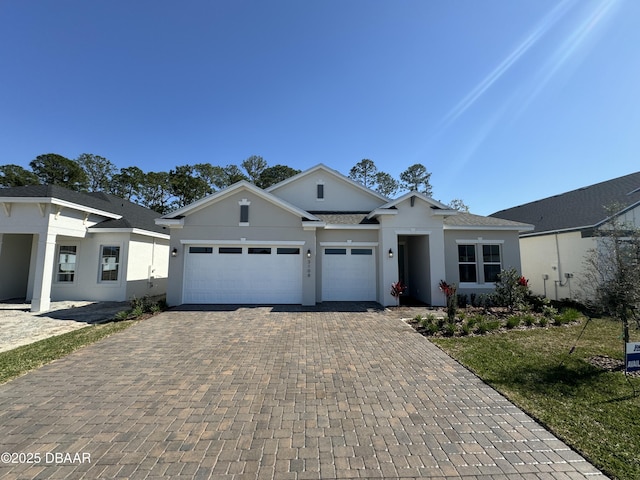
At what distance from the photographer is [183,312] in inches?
414

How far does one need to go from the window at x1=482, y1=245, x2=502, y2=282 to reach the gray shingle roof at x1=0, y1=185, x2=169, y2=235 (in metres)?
17.5

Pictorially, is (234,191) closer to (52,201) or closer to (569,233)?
(52,201)

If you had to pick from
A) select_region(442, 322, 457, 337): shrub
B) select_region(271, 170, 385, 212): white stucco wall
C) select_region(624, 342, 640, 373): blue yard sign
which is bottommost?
select_region(442, 322, 457, 337): shrub

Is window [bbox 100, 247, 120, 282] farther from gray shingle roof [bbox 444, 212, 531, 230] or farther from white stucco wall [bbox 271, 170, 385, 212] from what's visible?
gray shingle roof [bbox 444, 212, 531, 230]

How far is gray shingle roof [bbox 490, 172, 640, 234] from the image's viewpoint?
44.7 ft

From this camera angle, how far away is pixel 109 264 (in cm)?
1374

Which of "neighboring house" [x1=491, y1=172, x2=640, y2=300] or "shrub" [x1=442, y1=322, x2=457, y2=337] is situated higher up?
"neighboring house" [x1=491, y1=172, x2=640, y2=300]

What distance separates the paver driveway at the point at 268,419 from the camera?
2877 millimetres

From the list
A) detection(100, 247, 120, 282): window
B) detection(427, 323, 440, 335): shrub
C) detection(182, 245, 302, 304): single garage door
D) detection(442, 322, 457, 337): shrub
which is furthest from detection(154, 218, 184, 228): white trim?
detection(442, 322, 457, 337): shrub

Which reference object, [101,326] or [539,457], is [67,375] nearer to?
[101,326]

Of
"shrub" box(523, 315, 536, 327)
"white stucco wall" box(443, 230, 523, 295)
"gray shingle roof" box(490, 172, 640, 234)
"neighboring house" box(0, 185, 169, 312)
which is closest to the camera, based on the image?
"shrub" box(523, 315, 536, 327)

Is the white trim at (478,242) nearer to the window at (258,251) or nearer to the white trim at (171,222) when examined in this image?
the window at (258,251)

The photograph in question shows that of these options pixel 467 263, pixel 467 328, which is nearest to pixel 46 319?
pixel 467 328

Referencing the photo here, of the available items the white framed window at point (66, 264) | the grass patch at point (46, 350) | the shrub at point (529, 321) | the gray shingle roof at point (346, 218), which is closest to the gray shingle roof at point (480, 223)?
the gray shingle roof at point (346, 218)
